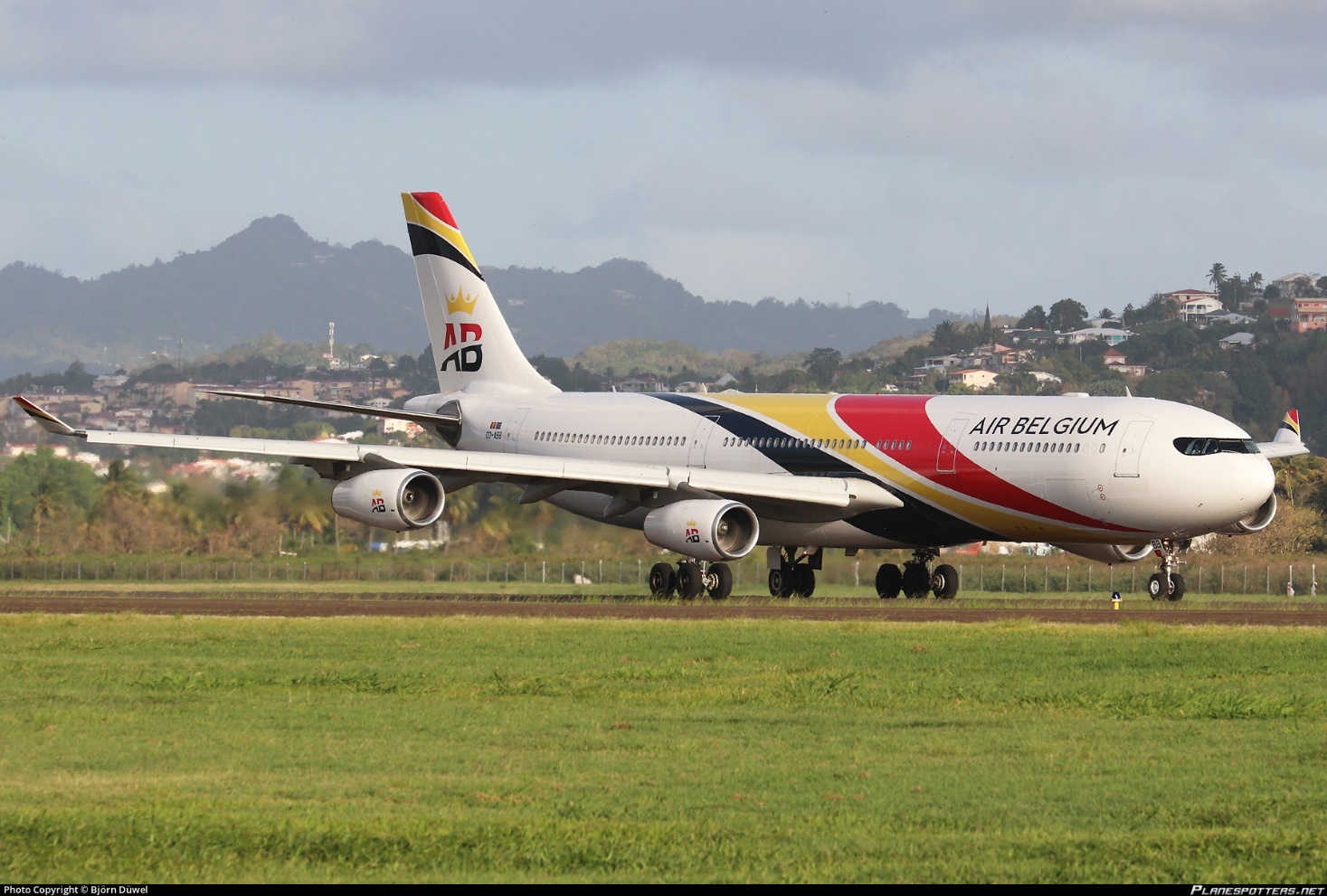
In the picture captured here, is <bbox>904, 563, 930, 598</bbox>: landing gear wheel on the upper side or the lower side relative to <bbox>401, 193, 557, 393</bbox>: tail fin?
lower

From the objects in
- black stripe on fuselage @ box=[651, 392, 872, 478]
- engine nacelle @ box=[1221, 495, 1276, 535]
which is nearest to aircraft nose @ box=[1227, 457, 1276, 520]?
engine nacelle @ box=[1221, 495, 1276, 535]

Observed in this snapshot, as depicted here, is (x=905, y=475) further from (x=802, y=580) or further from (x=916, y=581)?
(x=802, y=580)

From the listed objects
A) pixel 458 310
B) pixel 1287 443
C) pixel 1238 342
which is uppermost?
pixel 1238 342

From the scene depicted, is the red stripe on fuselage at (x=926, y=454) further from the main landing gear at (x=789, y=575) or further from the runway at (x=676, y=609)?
the main landing gear at (x=789, y=575)

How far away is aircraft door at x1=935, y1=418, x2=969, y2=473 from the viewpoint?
114 ft

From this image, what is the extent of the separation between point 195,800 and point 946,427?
2475 cm

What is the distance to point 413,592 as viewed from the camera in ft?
142

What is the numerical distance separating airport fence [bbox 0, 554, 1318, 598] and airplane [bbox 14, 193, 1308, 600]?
7.02 meters

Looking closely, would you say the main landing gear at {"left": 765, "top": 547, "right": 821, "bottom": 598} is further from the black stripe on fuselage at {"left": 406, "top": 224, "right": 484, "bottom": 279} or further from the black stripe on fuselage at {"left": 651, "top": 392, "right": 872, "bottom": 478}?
the black stripe on fuselage at {"left": 406, "top": 224, "right": 484, "bottom": 279}

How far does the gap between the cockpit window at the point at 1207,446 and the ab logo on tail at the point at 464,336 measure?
19056 millimetres

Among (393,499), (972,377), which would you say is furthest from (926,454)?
(972,377)

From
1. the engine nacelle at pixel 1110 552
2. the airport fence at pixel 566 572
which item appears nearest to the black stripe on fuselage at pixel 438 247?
the airport fence at pixel 566 572

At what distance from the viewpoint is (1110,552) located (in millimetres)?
36344

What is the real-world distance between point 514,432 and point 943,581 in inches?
430
